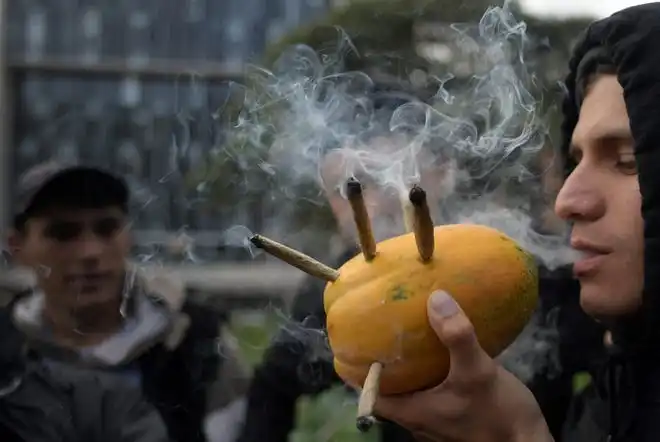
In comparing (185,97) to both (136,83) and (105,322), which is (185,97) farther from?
(105,322)

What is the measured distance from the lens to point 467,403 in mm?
732

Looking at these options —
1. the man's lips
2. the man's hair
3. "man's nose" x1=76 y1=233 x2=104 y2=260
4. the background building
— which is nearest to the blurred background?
the background building

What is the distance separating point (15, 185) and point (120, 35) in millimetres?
432

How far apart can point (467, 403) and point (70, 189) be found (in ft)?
2.78

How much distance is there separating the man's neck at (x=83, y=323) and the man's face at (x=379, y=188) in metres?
0.38

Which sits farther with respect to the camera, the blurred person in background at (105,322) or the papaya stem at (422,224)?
the blurred person in background at (105,322)

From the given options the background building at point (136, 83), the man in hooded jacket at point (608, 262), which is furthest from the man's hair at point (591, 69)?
the background building at point (136, 83)

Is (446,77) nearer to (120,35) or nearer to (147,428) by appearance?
(147,428)

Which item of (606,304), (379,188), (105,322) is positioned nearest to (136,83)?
(105,322)

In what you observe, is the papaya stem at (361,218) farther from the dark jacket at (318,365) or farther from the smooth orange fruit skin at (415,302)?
the dark jacket at (318,365)

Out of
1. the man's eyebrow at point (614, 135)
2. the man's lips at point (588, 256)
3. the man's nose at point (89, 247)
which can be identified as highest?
the man's eyebrow at point (614, 135)

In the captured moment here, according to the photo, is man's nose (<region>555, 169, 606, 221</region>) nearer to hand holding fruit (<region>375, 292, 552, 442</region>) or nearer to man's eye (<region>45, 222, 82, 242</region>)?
hand holding fruit (<region>375, 292, 552, 442</region>)

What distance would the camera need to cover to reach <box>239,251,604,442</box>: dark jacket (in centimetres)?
112

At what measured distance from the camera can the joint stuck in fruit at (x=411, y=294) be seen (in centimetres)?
70
